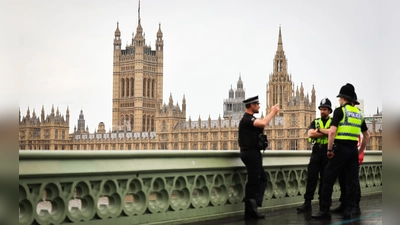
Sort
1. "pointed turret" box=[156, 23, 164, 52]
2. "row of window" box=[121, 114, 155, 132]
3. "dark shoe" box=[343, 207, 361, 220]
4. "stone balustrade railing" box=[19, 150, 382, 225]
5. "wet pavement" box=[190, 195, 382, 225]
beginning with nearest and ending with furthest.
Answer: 1. "stone balustrade railing" box=[19, 150, 382, 225]
2. "wet pavement" box=[190, 195, 382, 225]
3. "dark shoe" box=[343, 207, 361, 220]
4. "row of window" box=[121, 114, 155, 132]
5. "pointed turret" box=[156, 23, 164, 52]

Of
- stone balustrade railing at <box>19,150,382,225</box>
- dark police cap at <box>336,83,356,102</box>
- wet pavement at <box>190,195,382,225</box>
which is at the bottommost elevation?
wet pavement at <box>190,195,382,225</box>

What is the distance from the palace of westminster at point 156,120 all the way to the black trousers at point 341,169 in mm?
81610

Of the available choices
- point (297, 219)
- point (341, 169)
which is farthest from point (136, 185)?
point (341, 169)

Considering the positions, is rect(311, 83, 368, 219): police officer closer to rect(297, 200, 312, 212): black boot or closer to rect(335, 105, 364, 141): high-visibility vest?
rect(335, 105, 364, 141): high-visibility vest

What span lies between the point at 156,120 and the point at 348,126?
11222cm

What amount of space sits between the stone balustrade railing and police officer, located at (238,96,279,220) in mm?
218

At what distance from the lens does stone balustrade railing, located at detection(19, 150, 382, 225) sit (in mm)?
3727

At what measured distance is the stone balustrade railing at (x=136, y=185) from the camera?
373cm

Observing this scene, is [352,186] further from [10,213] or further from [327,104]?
[10,213]

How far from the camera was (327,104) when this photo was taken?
257 inches

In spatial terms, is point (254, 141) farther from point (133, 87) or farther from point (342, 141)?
point (133, 87)

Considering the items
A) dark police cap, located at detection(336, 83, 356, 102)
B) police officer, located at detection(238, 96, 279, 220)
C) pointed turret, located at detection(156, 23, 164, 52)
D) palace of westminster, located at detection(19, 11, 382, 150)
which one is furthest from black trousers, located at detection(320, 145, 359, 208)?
pointed turret, located at detection(156, 23, 164, 52)

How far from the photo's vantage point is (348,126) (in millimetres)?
5945

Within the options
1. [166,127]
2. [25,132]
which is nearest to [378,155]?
[166,127]
